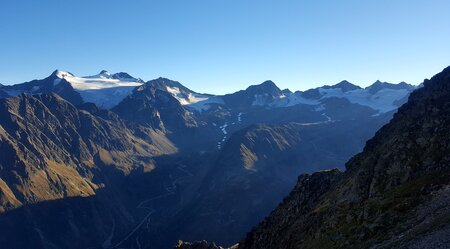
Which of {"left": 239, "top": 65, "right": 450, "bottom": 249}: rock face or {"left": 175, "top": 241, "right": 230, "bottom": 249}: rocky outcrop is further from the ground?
{"left": 239, "top": 65, "right": 450, "bottom": 249}: rock face

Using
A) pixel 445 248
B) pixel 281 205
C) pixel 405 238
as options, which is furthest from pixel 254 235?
pixel 445 248

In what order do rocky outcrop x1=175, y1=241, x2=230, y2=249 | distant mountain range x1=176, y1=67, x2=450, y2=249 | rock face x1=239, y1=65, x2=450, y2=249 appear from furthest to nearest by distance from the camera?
rocky outcrop x1=175, y1=241, x2=230, y2=249
rock face x1=239, y1=65, x2=450, y2=249
distant mountain range x1=176, y1=67, x2=450, y2=249

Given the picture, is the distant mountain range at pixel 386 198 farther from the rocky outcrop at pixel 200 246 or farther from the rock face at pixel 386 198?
the rocky outcrop at pixel 200 246

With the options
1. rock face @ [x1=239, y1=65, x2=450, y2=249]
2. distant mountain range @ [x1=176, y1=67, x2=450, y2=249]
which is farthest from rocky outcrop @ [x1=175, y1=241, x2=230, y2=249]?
rock face @ [x1=239, y1=65, x2=450, y2=249]

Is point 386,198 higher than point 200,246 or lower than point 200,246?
higher

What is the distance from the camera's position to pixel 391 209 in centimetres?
5144

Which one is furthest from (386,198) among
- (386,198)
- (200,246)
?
(200,246)

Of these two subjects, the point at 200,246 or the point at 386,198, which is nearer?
the point at 386,198

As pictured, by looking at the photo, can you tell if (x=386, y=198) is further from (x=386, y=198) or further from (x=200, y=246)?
(x=200, y=246)

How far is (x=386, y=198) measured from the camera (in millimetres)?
57375

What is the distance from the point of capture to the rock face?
4634 centimetres

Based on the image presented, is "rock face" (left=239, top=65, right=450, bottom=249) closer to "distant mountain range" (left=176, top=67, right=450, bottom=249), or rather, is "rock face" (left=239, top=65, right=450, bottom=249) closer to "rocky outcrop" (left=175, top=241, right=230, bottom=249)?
"distant mountain range" (left=176, top=67, right=450, bottom=249)

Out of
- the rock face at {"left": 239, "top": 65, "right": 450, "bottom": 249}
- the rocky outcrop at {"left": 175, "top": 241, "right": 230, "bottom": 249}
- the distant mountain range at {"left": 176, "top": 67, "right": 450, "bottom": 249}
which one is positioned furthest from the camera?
the rocky outcrop at {"left": 175, "top": 241, "right": 230, "bottom": 249}

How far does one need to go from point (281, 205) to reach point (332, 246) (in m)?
44.5
